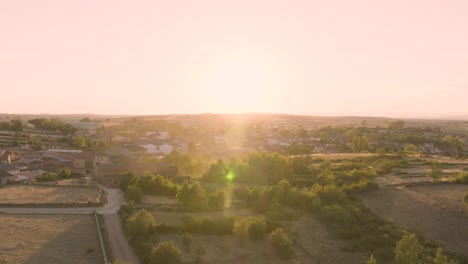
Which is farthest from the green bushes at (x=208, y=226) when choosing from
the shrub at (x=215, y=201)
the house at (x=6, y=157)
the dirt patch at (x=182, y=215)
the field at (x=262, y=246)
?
the house at (x=6, y=157)

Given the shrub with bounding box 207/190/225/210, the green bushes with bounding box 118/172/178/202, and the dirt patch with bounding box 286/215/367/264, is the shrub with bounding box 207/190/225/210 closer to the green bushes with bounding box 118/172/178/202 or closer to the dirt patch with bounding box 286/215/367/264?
the green bushes with bounding box 118/172/178/202

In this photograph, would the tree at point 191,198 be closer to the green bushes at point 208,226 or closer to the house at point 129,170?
the green bushes at point 208,226

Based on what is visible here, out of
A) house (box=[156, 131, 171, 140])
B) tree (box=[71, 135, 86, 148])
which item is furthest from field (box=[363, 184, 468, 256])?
house (box=[156, 131, 171, 140])

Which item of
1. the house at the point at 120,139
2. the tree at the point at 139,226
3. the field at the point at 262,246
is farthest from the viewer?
the house at the point at 120,139

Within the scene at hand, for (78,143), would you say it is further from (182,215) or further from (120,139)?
(182,215)

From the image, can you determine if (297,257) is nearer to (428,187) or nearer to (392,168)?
(428,187)

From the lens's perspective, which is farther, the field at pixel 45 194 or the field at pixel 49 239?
the field at pixel 45 194

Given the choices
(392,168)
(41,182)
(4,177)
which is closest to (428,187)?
(392,168)
